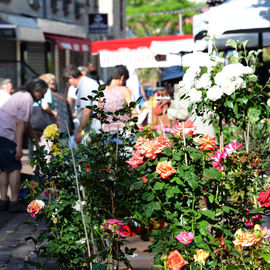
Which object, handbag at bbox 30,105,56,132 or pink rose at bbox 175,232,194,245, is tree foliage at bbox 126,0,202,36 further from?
pink rose at bbox 175,232,194,245

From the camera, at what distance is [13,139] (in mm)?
9570

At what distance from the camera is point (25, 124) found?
9.51 metres

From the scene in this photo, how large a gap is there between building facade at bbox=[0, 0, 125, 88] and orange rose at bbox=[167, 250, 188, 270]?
58.6 feet

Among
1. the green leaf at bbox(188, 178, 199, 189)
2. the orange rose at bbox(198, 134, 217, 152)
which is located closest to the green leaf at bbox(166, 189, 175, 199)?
the green leaf at bbox(188, 178, 199, 189)

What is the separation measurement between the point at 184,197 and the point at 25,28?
2190 cm

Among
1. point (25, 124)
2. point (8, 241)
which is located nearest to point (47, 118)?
point (25, 124)

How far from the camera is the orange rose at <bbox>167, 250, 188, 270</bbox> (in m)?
3.70

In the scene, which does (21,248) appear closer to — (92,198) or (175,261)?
(92,198)

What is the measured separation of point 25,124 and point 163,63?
15.0ft

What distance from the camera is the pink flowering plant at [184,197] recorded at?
409cm

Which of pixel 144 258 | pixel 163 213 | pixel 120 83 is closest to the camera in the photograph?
pixel 163 213

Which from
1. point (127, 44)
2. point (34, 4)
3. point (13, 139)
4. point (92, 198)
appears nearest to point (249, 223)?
point (92, 198)

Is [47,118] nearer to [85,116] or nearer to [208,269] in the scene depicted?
[85,116]

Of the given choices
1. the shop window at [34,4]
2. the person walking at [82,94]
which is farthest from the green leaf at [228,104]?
the shop window at [34,4]
